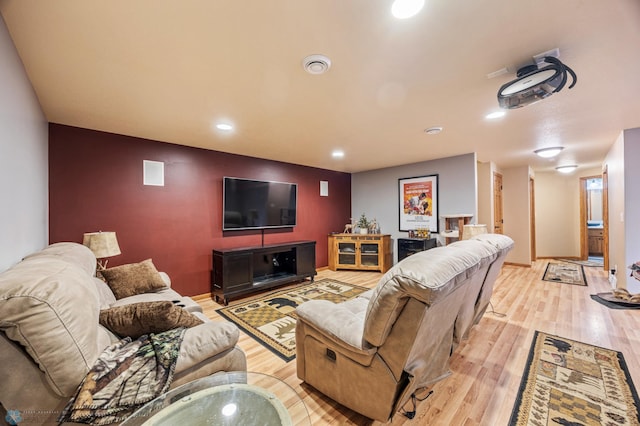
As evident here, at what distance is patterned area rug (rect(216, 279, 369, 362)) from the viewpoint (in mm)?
2447

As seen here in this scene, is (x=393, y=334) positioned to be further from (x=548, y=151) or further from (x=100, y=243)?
(x=548, y=151)

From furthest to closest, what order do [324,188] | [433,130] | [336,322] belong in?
1. [324,188]
2. [433,130]
3. [336,322]

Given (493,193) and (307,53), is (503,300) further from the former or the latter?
(307,53)

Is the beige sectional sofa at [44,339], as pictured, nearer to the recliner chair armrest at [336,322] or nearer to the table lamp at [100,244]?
the recliner chair armrest at [336,322]

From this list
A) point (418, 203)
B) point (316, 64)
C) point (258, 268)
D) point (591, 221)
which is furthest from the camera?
point (591, 221)

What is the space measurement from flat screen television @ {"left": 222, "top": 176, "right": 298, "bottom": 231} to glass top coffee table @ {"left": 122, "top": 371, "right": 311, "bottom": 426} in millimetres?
3113

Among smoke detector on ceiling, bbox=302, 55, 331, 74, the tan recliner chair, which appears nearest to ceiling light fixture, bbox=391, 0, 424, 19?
smoke detector on ceiling, bbox=302, 55, 331, 74

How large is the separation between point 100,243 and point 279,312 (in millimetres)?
2037

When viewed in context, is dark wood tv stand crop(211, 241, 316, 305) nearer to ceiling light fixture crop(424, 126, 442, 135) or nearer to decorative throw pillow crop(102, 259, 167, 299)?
decorative throw pillow crop(102, 259, 167, 299)

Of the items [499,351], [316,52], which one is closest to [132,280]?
[316,52]

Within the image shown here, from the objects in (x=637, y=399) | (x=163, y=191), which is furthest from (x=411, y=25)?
(x=163, y=191)

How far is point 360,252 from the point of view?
5.42m

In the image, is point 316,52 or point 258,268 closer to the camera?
point 316,52

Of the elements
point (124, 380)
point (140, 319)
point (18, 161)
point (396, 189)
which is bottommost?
point (124, 380)
